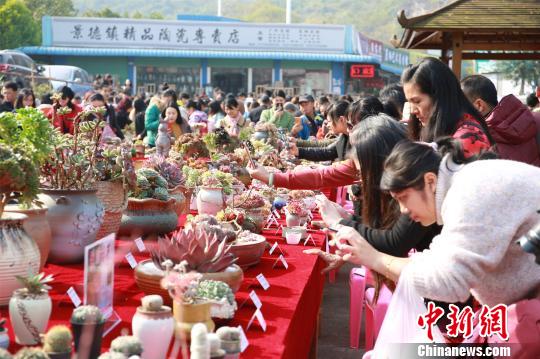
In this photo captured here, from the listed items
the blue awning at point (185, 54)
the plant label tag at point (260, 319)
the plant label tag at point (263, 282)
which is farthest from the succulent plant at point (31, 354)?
the blue awning at point (185, 54)

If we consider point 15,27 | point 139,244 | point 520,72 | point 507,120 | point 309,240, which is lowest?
point 309,240

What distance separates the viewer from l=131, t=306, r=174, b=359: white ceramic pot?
140 cm

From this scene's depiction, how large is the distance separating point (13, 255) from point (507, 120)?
306 cm

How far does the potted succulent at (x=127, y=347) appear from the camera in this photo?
127cm

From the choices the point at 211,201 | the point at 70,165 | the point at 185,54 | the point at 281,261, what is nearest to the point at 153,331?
the point at 70,165

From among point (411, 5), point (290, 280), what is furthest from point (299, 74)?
point (411, 5)

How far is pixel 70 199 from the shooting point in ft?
6.89

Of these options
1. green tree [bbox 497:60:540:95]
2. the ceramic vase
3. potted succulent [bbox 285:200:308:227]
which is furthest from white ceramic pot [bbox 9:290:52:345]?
green tree [bbox 497:60:540:95]

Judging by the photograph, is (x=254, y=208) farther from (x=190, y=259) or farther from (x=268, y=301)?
(x=190, y=259)

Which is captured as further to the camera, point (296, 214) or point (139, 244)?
point (296, 214)

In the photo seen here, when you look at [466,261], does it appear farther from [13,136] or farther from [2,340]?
[13,136]

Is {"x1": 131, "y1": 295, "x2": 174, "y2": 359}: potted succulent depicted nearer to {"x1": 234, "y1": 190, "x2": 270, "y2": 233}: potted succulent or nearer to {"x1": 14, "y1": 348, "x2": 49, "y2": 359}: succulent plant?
{"x1": 14, "y1": 348, "x2": 49, "y2": 359}: succulent plant

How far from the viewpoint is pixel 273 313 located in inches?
75.7

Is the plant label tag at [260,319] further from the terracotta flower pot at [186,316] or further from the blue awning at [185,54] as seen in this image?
the blue awning at [185,54]
